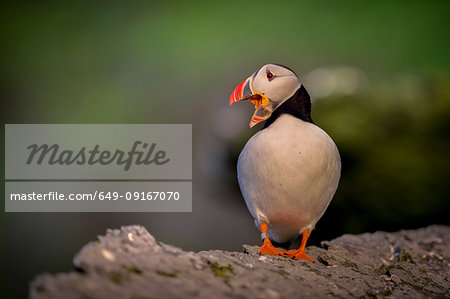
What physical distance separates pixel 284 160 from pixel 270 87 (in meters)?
0.43

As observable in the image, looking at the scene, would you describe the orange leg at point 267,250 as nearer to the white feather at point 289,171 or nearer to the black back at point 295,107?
the white feather at point 289,171

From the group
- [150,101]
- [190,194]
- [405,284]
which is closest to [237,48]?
[150,101]

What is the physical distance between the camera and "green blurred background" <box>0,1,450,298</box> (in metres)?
4.11

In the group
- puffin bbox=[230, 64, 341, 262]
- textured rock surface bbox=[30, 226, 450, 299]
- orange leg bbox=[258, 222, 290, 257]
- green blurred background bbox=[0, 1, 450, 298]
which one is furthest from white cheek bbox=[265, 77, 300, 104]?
green blurred background bbox=[0, 1, 450, 298]

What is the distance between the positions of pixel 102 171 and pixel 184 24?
2311 millimetres

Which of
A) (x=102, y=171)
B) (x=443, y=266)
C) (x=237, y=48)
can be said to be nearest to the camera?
(x=443, y=266)

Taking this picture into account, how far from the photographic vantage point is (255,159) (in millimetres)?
2195

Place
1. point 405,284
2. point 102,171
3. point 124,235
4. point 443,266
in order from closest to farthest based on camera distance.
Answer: point 124,235, point 405,284, point 443,266, point 102,171

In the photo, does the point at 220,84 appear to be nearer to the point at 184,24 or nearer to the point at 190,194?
the point at 184,24

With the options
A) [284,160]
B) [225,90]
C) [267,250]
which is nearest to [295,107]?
[284,160]

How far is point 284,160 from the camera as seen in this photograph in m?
2.12

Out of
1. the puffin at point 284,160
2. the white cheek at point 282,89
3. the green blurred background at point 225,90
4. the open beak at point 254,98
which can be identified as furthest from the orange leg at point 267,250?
the green blurred background at point 225,90

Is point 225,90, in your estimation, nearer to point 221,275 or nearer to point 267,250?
point 267,250

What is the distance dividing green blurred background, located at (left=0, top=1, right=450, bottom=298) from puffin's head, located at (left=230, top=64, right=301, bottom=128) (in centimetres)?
196
